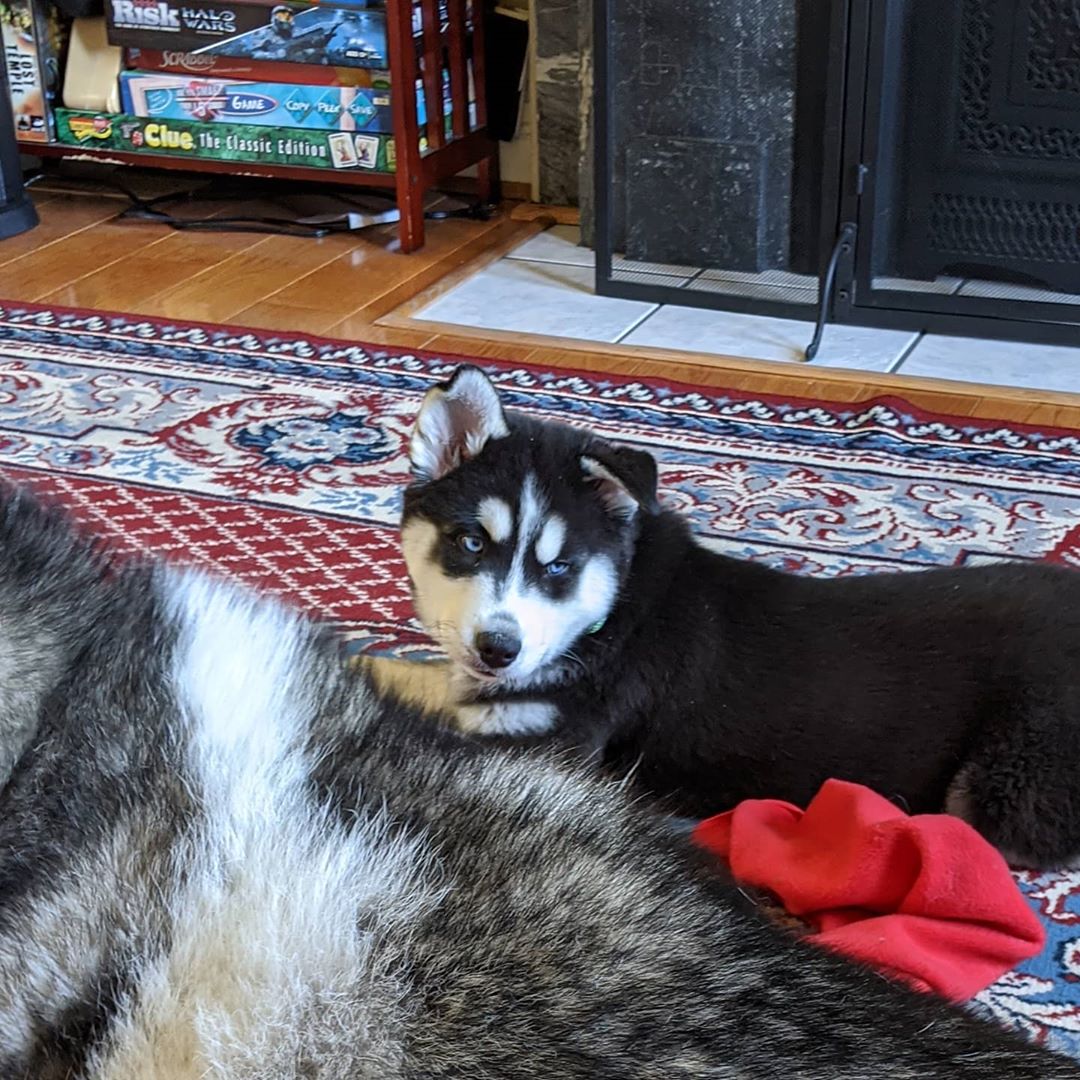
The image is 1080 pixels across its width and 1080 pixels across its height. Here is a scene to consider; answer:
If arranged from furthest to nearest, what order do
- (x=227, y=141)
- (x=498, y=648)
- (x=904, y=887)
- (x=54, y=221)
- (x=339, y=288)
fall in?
(x=54, y=221) → (x=227, y=141) → (x=339, y=288) → (x=498, y=648) → (x=904, y=887)

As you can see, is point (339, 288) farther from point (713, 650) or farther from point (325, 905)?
point (325, 905)

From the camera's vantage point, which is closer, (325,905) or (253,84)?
(325,905)

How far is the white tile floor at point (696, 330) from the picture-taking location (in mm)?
2873

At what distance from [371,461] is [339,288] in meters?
1.04

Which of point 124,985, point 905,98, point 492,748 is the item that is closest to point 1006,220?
point 905,98

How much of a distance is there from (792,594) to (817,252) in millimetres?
1749

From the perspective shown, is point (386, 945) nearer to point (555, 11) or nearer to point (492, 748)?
point (492, 748)

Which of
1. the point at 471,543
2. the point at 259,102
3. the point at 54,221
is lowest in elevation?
the point at 54,221

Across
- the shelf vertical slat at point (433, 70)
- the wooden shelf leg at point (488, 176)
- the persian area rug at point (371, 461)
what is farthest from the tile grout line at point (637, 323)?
the wooden shelf leg at point (488, 176)

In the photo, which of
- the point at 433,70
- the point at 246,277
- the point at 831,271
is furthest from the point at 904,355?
the point at 246,277

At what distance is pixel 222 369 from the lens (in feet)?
9.56

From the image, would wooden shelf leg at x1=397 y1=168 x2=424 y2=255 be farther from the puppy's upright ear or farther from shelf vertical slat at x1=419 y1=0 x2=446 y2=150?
the puppy's upright ear

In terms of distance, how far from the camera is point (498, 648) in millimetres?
1566

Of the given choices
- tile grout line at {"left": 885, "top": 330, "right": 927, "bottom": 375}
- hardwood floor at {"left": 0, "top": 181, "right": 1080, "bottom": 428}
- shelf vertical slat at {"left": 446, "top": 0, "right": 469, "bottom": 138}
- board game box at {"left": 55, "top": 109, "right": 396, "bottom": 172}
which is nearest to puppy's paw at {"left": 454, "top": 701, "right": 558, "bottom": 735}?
hardwood floor at {"left": 0, "top": 181, "right": 1080, "bottom": 428}
